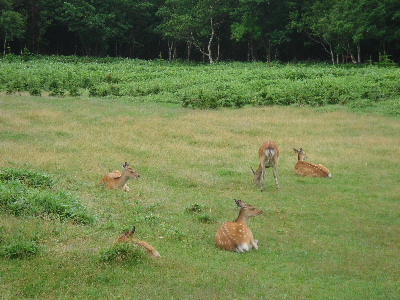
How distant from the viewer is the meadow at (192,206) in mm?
6547

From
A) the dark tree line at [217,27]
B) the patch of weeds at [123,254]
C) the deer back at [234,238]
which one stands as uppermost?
the dark tree line at [217,27]

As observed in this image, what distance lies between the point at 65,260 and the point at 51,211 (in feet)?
7.01

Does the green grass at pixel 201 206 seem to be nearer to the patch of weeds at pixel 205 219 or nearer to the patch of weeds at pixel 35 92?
the patch of weeds at pixel 205 219

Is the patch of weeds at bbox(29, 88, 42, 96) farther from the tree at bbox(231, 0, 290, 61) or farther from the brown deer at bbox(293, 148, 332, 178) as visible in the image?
the tree at bbox(231, 0, 290, 61)

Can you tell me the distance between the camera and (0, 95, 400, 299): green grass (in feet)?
21.4

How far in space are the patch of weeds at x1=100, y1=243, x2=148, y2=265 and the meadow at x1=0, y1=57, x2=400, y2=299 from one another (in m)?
0.02

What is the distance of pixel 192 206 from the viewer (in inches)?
398

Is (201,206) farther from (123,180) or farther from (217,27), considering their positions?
(217,27)

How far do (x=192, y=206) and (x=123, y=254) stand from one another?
10.8ft

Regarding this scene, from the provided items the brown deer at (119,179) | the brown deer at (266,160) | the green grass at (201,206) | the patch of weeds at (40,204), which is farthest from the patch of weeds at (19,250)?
the brown deer at (266,160)

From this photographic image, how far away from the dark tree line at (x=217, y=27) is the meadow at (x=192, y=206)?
2251 cm

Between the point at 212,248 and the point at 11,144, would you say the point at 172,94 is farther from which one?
the point at 212,248

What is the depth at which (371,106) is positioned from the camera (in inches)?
885

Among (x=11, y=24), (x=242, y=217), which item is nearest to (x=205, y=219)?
(x=242, y=217)
